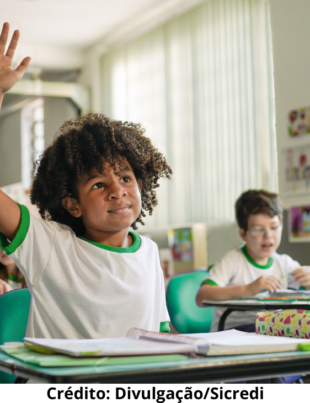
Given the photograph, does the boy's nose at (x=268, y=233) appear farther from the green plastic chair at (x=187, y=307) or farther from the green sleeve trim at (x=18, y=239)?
the green sleeve trim at (x=18, y=239)

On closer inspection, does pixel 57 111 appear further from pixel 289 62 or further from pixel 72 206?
pixel 72 206

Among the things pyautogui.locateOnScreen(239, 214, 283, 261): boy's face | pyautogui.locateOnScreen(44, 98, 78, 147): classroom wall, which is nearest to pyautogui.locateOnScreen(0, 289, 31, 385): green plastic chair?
pyautogui.locateOnScreen(239, 214, 283, 261): boy's face

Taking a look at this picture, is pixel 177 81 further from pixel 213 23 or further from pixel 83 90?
pixel 83 90

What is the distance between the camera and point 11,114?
7617 millimetres

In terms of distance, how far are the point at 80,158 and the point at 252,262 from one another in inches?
58.4

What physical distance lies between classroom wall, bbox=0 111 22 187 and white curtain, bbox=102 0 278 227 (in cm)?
210

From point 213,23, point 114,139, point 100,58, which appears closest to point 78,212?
point 114,139

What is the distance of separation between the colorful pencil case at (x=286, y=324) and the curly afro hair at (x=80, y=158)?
57cm

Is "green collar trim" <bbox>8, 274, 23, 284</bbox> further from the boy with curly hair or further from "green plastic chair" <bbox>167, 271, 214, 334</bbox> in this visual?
the boy with curly hair

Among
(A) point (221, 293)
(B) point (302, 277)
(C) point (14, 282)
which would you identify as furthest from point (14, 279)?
(B) point (302, 277)

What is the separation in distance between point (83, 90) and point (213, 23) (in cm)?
245

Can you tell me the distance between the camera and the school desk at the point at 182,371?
21.9 inches

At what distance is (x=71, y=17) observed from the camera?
5.69m

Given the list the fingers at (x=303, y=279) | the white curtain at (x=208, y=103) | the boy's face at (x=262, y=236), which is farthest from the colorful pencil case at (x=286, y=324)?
the white curtain at (x=208, y=103)
